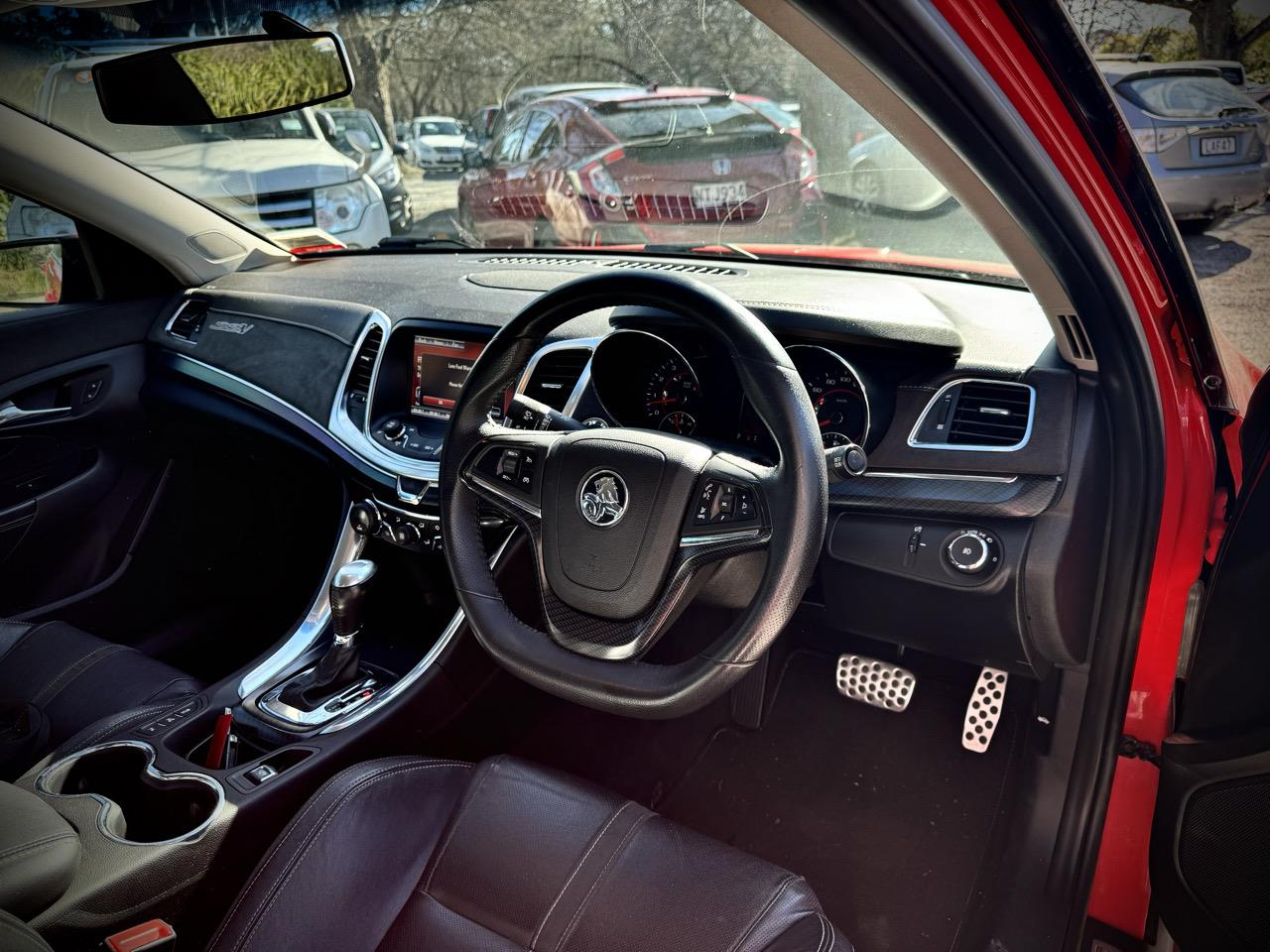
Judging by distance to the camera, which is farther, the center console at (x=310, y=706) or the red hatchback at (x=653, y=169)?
the red hatchback at (x=653, y=169)

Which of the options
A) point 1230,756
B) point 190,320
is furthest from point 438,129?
point 1230,756

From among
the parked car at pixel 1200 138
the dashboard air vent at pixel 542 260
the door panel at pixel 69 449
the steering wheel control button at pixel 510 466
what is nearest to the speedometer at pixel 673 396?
the steering wheel control button at pixel 510 466

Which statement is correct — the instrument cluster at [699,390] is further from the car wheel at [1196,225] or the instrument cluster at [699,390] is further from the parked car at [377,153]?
the parked car at [377,153]

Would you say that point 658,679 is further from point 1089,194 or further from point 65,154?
point 65,154

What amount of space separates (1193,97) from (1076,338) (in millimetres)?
374

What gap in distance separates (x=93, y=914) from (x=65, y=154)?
6.31ft

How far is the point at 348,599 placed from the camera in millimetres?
2107

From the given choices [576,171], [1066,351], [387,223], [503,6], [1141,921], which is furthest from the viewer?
[387,223]

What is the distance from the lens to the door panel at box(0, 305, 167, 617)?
2.58m

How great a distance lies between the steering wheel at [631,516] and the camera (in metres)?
1.38

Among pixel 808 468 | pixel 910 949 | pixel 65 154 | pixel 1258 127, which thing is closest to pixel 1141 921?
pixel 910 949

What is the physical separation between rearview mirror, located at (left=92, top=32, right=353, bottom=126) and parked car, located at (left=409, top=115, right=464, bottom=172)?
0.40 metres

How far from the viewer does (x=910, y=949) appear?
6.47 feet

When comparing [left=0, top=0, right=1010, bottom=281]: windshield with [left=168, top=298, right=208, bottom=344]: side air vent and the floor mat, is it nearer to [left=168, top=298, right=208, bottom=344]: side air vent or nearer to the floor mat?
[left=168, top=298, right=208, bottom=344]: side air vent
